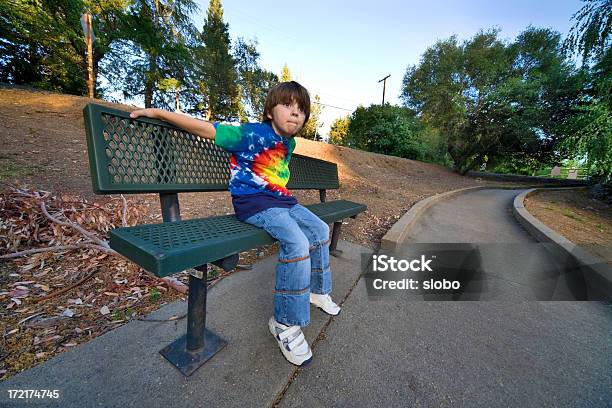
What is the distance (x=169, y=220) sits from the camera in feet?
4.80

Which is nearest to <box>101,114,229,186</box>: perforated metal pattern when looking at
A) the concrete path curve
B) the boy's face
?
the boy's face

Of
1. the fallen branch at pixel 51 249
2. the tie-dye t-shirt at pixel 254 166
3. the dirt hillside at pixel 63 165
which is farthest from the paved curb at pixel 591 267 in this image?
the fallen branch at pixel 51 249

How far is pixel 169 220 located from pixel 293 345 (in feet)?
3.28

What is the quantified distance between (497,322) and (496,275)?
947 mm

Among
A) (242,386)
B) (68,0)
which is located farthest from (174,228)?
(68,0)

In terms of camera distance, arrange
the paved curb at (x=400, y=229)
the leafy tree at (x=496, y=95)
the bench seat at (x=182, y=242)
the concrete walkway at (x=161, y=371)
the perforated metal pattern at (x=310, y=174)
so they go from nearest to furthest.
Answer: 1. the bench seat at (x=182, y=242)
2. the concrete walkway at (x=161, y=371)
3. the perforated metal pattern at (x=310, y=174)
4. the paved curb at (x=400, y=229)
5. the leafy tree at (x=496, y=95)

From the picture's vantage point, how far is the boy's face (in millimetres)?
1590

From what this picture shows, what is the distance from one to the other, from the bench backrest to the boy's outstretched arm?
6 cm

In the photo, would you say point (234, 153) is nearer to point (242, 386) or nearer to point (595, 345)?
point (242, 386)

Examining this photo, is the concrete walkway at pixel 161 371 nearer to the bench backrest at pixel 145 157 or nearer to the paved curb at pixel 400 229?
the bench backrest at pixel 145 157

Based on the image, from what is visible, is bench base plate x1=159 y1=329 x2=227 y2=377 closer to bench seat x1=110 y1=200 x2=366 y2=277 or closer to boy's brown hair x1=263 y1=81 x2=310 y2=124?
bench seat x1=110 y1=200 x2=366 y2=277

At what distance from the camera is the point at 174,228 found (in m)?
1.25

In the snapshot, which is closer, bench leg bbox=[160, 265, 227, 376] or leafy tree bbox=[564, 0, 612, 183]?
bench leg bbox=[160, 265, 227, 376]

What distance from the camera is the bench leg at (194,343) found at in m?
1.17
